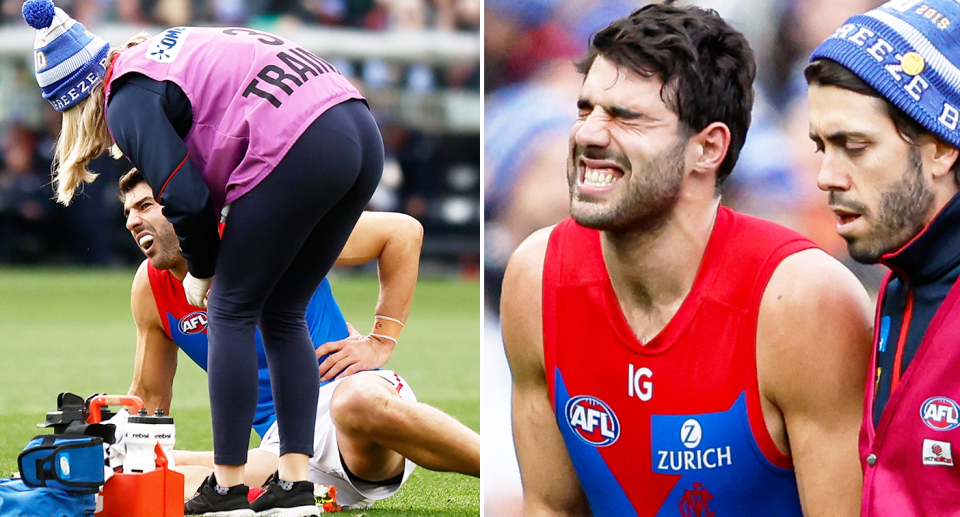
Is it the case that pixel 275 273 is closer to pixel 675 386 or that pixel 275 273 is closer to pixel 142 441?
pixel 142 441

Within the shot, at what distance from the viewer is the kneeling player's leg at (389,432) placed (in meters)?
3.54

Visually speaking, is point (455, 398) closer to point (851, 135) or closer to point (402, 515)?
point (402, 515)

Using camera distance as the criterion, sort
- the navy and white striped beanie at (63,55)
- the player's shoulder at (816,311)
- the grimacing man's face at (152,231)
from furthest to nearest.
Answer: the grimacing man's face at (152,231) → the navy and white striped beanie at (63,55) → the player's shoulder at (816,311)

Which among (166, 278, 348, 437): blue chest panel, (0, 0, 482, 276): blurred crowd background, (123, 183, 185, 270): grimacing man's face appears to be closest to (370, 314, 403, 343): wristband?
(166, 278, 348, 437): blue chest panel

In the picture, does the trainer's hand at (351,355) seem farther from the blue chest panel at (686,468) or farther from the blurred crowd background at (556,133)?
the blue chest panel at (686,468)

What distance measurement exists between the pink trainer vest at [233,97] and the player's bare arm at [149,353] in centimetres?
107

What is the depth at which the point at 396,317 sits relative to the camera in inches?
163

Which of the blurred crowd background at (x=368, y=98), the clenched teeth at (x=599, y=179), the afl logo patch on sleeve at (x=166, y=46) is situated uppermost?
the clenched teeth at (x=599, y=179)

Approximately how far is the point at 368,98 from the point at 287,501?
614 inches

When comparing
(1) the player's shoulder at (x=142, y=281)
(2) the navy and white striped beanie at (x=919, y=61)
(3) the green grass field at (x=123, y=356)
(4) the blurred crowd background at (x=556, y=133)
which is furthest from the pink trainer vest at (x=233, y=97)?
(2) the navy and white striped beanie at (x=919, y=61)

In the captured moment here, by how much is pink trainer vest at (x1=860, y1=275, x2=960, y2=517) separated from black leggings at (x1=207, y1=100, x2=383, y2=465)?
168cm

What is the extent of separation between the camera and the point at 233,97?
3141 mm

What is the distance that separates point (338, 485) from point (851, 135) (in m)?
2.33

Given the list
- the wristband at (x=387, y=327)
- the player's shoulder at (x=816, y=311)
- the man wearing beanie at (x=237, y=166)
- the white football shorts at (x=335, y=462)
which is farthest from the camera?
the wristband at (x=387, y=327)
